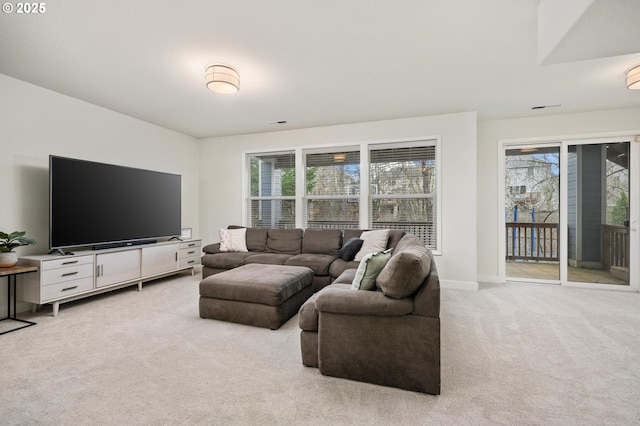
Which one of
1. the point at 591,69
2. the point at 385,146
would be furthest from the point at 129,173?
the point at 591,69

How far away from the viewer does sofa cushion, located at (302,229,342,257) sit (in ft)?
15.0

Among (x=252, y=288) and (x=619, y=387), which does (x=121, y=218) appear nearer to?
(x=252, y=288)

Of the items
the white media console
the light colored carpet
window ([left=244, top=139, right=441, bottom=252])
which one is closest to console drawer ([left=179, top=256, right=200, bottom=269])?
the white media console

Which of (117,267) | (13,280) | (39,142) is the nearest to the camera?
(13,280)

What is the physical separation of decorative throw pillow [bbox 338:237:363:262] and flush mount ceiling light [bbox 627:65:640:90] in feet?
11.1

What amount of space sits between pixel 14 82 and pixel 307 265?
3.94m

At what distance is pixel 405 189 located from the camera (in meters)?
4.80

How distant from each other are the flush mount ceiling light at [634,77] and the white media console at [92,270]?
20.1ft

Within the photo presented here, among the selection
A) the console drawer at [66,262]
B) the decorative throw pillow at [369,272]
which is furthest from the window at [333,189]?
the console drawer at [66,262]

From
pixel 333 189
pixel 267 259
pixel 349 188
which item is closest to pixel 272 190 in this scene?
pixel 333 189

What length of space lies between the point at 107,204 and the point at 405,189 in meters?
4.32

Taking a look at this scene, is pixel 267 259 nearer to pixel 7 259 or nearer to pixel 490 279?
pixel 7 259

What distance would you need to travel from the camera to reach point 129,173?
425cm

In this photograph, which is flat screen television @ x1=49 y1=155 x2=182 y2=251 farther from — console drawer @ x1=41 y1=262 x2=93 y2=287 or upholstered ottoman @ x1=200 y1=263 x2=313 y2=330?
upholstered ottoman @ x1=200 y1=263 x2=313 y2=330
